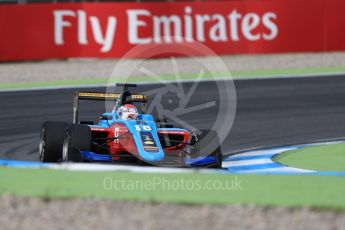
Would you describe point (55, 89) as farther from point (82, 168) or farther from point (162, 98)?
point (82, 168)

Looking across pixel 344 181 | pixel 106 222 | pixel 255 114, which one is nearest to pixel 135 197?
pixel 106 222

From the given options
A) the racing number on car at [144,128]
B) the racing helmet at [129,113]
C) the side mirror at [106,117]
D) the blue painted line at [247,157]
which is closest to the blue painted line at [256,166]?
the blue painted line at [247,157]

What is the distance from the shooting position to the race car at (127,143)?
996 centimetres

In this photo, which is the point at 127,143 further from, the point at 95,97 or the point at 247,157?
the point at 247,157

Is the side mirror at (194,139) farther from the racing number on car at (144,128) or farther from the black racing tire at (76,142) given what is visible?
the black racing tire at (76,142)

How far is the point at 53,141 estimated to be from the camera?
409 inches

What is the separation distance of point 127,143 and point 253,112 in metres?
5.53

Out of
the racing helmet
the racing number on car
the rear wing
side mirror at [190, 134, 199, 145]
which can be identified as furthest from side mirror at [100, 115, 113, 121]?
side mirror at [190, 134, 199, 145]

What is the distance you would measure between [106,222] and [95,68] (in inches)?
598

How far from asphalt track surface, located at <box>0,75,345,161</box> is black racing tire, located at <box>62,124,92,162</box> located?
1523 millimetres

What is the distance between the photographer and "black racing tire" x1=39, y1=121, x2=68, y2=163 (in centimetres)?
1040

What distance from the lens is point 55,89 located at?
1833 centimetres

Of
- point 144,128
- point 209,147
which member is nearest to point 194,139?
point 209,147

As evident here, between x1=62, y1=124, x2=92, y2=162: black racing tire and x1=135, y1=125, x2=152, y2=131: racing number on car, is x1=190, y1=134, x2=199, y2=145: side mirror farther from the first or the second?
x1=62, y1=124, x2=92, y2=162: black racing tire
